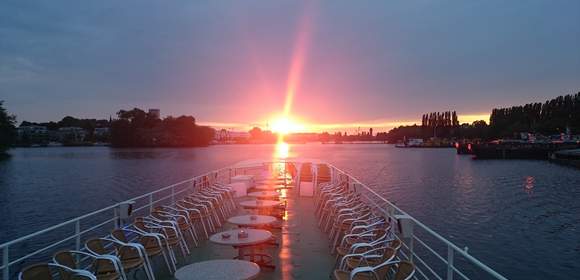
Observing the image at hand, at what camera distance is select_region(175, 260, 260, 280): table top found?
3633mm

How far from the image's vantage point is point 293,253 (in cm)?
618

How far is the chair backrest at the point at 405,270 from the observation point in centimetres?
348

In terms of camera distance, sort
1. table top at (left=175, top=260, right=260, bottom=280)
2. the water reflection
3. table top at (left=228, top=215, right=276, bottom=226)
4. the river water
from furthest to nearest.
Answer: the water reflection < the river water < table top at (left=228, top=215, right=276, bottom=226) < table top at (left=175, top=260, right=260, bottom=280)

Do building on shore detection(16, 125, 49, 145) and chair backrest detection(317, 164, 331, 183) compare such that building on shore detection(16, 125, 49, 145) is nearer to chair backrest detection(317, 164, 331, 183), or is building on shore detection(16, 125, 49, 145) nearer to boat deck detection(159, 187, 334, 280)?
chair backrest detection(317, 164, 331, 183)

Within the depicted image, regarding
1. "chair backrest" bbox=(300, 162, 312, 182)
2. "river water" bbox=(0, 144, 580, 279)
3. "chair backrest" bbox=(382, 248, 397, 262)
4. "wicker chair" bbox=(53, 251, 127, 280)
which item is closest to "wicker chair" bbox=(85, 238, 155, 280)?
"wicker chair" bbox=(53, 251, 127, 280)

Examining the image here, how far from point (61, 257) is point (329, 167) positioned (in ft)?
35.2

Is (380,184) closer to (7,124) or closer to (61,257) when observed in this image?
(61,257)

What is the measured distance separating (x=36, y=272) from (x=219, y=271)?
1534 millimetres

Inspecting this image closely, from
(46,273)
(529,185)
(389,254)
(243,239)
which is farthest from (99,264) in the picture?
(529,185)

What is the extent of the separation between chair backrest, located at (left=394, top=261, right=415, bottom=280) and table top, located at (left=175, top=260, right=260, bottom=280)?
1.34 m

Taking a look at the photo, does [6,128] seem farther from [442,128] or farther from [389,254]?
[442,128]

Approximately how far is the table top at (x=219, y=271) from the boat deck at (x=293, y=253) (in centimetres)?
123

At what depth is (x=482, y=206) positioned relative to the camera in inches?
897

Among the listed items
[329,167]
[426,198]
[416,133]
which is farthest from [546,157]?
[416,133]
